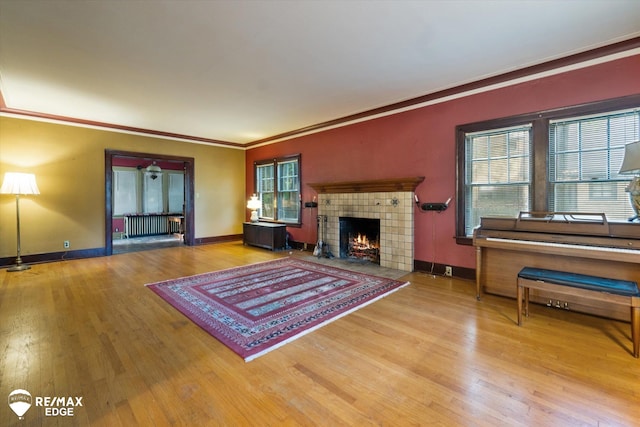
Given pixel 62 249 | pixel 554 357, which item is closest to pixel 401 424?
pixel 554 357

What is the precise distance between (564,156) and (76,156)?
25.6ft

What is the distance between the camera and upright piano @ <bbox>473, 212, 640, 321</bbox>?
2.45 m

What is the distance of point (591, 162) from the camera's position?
3.04 meters

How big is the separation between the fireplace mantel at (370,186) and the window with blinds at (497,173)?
0.73 metres

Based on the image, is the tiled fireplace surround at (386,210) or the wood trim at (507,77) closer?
the wood trim at (507,77)

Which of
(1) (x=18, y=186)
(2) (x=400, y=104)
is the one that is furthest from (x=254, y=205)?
(2) (x=400, y=104)

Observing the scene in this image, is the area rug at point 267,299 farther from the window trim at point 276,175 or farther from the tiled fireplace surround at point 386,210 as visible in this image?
the window trim at point 276,175

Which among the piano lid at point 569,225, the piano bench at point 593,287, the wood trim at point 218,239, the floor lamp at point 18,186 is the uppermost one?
the floor lamp at point 18,186

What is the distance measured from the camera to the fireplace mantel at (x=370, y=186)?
4336mm

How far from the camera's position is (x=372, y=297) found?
10.6 feet

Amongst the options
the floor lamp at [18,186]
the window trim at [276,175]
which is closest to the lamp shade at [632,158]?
the window trim at [276,175]

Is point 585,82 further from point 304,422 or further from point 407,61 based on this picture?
point 304,422

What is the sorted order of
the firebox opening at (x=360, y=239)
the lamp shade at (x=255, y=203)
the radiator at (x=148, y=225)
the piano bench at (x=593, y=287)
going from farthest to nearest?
1. the radiator at (x=148, y=225)
2. the lamp shade at (x=255, y=203)
3. the firebox opening at (x=360, y=239)
4. the piano bench at (x=593, y=287)

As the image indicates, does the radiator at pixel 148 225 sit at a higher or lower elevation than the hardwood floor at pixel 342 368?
higher
